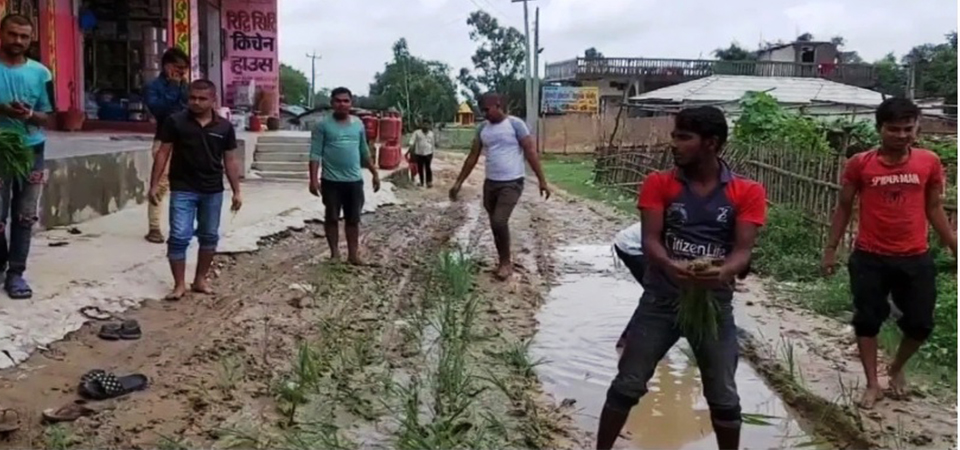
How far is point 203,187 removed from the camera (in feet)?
23.1

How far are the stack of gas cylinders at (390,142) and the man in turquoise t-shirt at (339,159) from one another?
47.9 ft

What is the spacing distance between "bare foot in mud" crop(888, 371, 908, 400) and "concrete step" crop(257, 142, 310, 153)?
15.0m

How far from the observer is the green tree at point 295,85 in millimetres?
73700

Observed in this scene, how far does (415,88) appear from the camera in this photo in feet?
149

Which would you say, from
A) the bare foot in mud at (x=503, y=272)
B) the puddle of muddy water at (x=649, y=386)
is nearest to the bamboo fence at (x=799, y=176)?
the bare foot in mud at (x=503, y=272)

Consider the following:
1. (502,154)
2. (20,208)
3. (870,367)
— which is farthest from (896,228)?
(20,208)

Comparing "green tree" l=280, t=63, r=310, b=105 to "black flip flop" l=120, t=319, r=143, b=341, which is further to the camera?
"green tree" l=280, t=63, r=310, b=105

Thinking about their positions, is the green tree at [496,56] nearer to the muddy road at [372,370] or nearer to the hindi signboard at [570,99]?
the hindi signboard at [570,99]

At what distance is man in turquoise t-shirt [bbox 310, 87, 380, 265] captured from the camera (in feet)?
28.7

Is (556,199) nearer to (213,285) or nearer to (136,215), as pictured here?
(136,215)

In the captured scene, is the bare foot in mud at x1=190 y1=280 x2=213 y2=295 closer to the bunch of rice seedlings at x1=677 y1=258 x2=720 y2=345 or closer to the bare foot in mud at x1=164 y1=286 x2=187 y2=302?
the bare foot in mud at x1=164 y1=286 x2=187 y2=302

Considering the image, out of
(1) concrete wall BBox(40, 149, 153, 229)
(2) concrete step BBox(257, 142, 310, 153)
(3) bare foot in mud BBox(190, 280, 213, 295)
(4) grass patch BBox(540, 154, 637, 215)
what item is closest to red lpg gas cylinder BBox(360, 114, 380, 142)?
(4) grass patch BBox(540, 154, 637, 215)

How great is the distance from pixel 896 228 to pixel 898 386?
0.88 metres

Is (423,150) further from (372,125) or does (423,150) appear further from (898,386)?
(898,386)
